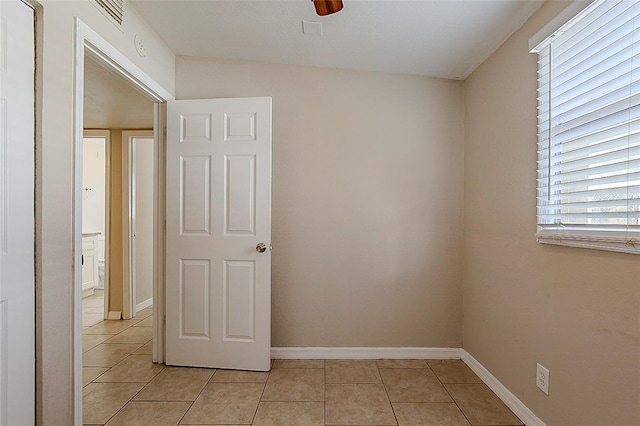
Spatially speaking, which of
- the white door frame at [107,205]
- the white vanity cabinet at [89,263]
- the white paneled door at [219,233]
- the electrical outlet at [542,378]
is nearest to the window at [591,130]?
the electrical outlet at [542,378]

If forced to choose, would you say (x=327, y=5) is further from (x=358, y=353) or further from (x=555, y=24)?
(x=358, y=353)

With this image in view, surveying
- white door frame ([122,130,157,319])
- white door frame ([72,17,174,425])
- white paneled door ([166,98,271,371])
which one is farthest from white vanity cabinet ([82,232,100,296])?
white paneled door ([166,98,271,371])

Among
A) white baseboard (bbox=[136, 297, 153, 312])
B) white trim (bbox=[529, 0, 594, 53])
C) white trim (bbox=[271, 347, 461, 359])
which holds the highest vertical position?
white trim (bbox=[529, 0, 594, 53])

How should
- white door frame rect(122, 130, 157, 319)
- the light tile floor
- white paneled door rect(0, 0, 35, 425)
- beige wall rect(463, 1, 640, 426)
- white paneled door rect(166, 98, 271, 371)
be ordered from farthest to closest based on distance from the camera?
1. white door frame rect(122, 130, 157, 319)
2. white paneled door rect(166, 98, 271, 371)
3. the light tile floor
4. beige wall rect(463, 1, 640, 426)
5. white paneled door rect(0, 0, 35, 425)

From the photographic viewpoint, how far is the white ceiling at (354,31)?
2.09m

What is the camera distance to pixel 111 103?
3447mm

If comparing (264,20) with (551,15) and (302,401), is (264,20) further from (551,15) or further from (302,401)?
(302,401)

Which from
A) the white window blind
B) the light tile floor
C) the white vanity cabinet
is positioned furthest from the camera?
the white vanity cabinet

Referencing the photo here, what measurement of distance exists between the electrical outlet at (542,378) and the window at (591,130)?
69 cm

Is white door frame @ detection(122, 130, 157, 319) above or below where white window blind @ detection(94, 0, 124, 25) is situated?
below

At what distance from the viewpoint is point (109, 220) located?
13.9 ft

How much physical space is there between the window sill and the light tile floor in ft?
3.56

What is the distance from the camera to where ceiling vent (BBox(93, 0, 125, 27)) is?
189cm

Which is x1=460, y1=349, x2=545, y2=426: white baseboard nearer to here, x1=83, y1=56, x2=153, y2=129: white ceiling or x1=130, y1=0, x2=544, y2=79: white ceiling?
x1=130, y1=0, x2=544, y2=79: white ceiling
